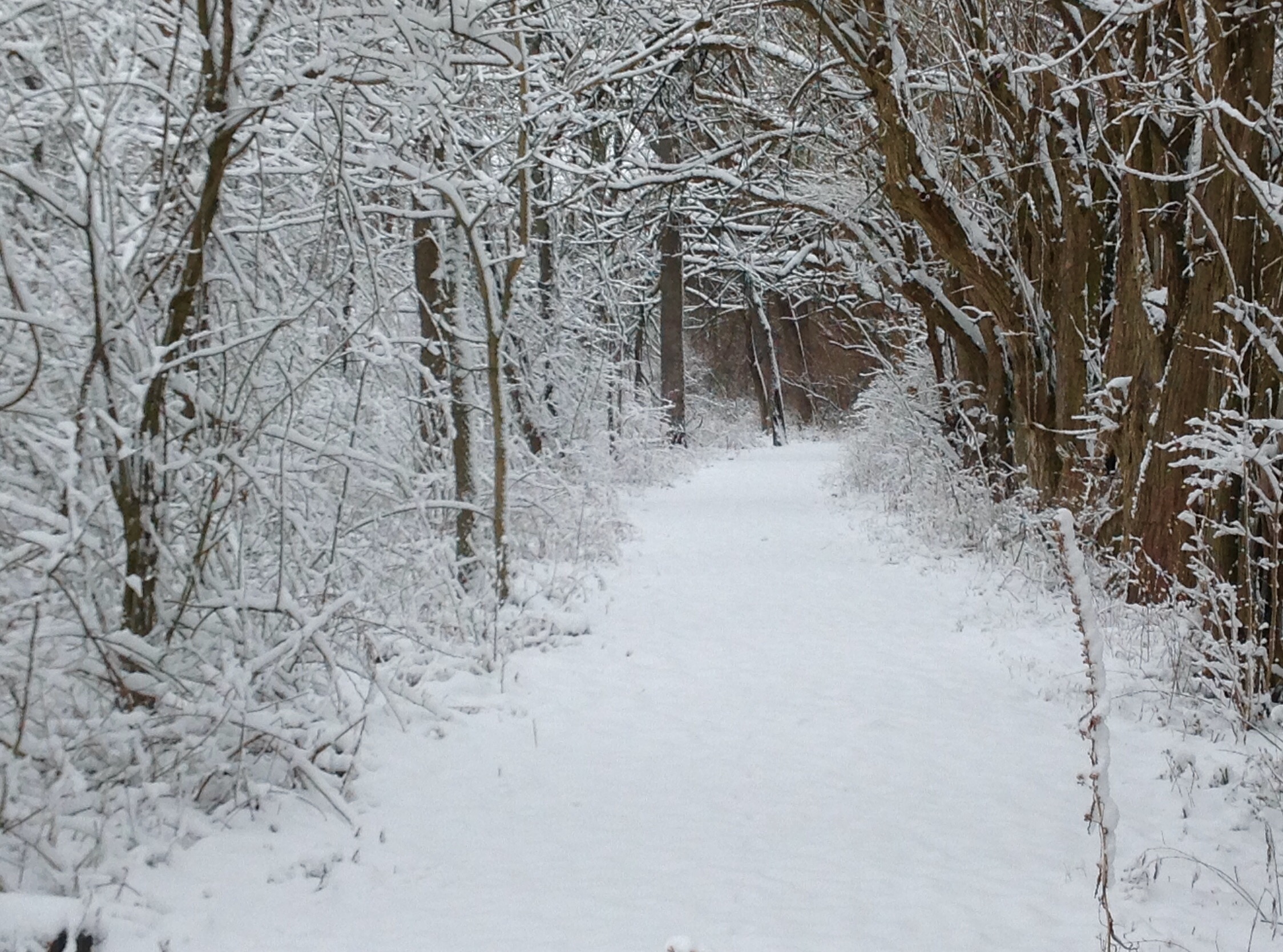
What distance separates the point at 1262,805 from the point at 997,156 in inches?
215

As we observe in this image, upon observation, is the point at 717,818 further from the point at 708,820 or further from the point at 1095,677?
the point at 1095,677

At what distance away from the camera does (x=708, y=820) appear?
360 cm

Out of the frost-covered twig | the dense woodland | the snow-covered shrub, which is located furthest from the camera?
the snow-covered shrub

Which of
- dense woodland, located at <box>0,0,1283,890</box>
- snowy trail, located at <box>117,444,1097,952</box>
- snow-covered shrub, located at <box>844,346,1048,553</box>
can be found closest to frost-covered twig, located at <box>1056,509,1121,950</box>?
snowy trail, located at <box>117,444,1097,952</box>

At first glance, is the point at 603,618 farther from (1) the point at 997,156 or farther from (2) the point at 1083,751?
(1) the point at 997,156

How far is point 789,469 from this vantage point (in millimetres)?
18125

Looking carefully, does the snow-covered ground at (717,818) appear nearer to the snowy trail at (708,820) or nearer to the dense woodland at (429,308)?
the snowy trail at (708,820)

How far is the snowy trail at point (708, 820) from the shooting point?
2811 millimetres

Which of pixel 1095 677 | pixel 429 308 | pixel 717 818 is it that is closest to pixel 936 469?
pixel 429 308

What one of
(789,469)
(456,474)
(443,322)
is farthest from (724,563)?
(789,469)

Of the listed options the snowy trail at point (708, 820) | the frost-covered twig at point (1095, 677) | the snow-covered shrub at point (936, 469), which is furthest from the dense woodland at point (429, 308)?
the frost-covered twig at point (1095, 677)

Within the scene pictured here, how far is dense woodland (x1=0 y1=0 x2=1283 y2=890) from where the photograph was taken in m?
3.19

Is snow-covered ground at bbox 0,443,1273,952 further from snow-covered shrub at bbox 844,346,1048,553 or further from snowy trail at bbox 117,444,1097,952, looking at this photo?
snow-covered shrub at bbox 844,346,1048,553

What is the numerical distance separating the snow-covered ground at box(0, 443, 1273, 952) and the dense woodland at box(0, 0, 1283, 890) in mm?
313
